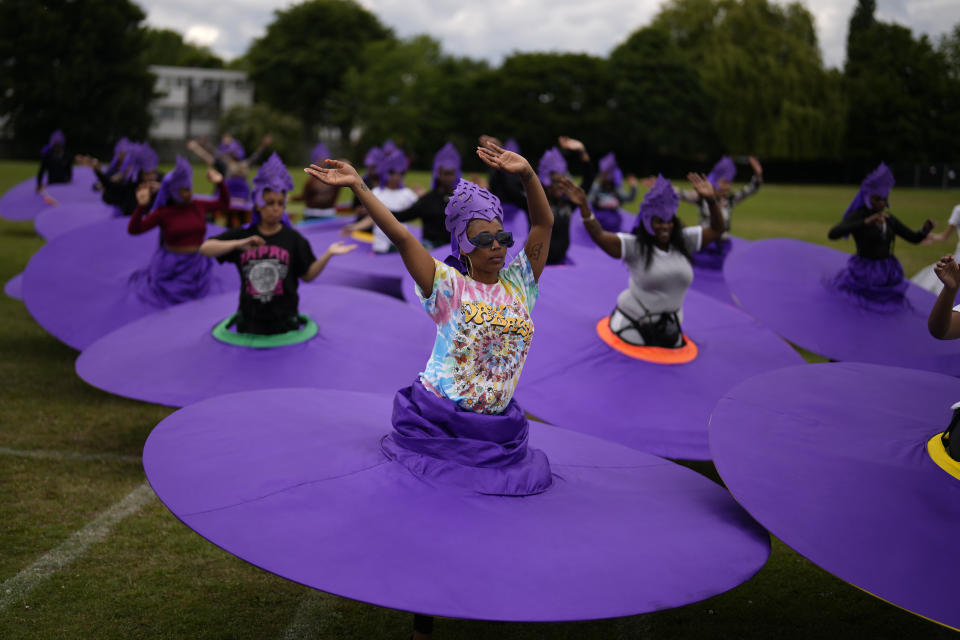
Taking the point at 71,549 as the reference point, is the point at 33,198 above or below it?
below

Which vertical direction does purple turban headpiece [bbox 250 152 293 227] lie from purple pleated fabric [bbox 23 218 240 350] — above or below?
above

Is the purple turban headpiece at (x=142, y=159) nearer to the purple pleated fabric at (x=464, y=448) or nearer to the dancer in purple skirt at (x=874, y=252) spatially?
the purple pleated fabric at (x=464, y=448)

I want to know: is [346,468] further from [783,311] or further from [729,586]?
[783,311]

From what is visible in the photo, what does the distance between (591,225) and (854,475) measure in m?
3.24

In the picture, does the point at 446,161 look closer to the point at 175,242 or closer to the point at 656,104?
the point at 175,242

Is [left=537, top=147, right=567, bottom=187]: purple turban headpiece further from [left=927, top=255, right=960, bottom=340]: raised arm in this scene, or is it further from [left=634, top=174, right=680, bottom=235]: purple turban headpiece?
[left=927, top=255, right=960, bottom=340]: raised arm

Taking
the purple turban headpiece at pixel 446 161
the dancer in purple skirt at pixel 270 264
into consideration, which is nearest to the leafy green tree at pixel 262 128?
the purple turban headpiece at pixel 446 161

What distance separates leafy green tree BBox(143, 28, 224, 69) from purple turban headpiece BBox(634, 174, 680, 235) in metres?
105

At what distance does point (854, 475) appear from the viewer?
3775 mm

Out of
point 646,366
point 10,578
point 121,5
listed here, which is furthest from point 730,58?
point 10,578

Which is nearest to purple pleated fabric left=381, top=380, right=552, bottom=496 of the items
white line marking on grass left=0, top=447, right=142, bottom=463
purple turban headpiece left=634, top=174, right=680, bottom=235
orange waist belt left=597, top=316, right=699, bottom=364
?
orange waist belt left=597, top=316, right=699, bottom=364

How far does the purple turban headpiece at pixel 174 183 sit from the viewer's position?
811cm

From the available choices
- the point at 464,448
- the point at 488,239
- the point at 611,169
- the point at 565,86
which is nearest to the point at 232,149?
the point at 611,169

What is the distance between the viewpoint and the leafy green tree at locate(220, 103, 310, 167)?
188 feet
